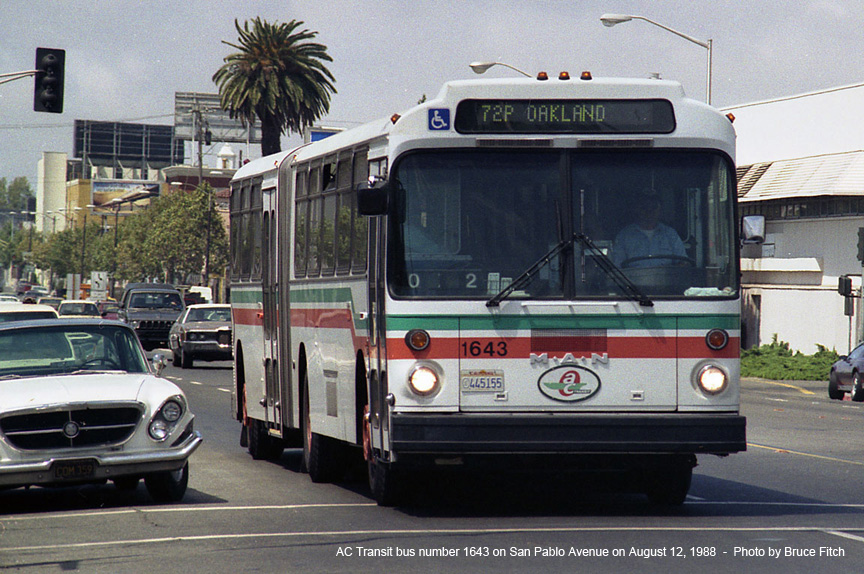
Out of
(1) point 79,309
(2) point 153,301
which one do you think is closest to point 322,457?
(2) point 153,301

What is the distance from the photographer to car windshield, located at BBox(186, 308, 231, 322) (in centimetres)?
4091

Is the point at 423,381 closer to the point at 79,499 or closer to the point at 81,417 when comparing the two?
the point at 81,417

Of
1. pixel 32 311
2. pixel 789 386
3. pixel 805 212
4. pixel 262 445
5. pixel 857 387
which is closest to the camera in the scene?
pixel 262 445

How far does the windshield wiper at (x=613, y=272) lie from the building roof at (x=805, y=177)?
35.6 m

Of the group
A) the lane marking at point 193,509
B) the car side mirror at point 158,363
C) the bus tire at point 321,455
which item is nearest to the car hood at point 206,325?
the bus tire at point 321,455

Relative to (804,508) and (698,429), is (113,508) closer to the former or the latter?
(698,429)

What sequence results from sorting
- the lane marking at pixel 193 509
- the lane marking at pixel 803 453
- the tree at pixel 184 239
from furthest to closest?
the tree at pixel 184 239
the lane marking at pixel 803 453
the lane marking at pixel 193 509

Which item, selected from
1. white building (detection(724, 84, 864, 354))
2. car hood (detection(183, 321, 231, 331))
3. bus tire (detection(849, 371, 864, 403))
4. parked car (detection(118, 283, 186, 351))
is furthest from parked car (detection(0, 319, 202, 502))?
Result: white building (detection(724, 84, 864, 354))

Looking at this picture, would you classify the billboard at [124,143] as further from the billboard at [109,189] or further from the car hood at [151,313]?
the car hood at [151,313]

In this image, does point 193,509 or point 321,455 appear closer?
point 193,509

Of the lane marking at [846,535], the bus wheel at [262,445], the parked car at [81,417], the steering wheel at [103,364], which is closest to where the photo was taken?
the lane marking at [846,535]

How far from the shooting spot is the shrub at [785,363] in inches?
1682

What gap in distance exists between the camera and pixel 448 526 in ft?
34.7

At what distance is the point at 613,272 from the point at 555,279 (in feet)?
1.45
